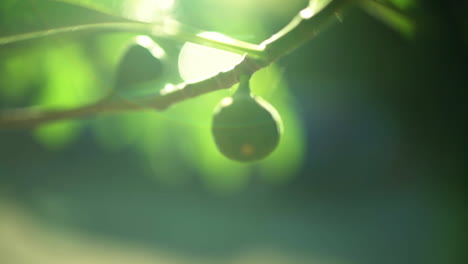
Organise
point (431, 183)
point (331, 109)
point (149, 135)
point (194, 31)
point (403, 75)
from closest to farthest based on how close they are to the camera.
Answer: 1. point (194, 31)
2. point (149, 135)
3. point (403, 75)
4. point (331, 109)
5. point (431, 183)

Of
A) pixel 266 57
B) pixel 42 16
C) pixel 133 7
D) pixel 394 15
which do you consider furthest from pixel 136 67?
pixel 394 15

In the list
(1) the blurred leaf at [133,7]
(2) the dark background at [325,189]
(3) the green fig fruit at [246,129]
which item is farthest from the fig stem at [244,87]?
(2) the dark background at [325,189]

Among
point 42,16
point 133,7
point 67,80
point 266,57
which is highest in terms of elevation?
point 67,80

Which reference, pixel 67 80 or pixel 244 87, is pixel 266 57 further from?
pixel 67 80

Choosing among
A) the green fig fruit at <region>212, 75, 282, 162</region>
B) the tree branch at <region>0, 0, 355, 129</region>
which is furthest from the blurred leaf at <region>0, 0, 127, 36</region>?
the green fig fruit at <region>212, 75, 282, 162</region>

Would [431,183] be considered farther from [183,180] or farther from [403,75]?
[183,180]

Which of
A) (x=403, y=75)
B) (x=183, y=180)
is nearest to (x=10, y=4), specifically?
(x=403, y=75)

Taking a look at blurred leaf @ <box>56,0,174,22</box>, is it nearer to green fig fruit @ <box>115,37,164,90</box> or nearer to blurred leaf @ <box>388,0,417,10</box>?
green fig fruit @ <box>115,37,164,90</box>

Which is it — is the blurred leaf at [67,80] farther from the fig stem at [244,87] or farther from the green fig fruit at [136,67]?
the fig stem at [244,87]
